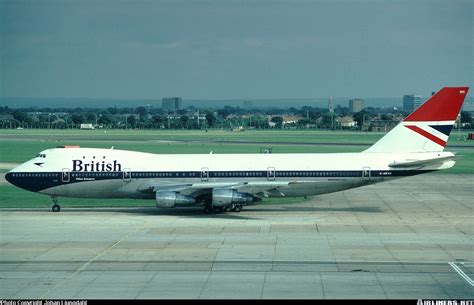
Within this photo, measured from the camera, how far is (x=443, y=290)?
2628cm

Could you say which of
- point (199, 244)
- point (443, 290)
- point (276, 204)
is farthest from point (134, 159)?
point (443, 290)

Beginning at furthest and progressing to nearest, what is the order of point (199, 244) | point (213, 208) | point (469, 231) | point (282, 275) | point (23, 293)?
point (213, 208), point (469, 231), point (199, 244), point (282, 275), point (23, 293)

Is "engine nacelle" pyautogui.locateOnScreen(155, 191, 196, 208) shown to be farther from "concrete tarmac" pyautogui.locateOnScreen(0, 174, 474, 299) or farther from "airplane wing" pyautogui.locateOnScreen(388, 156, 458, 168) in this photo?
"airplane wing" pyautogui.locateOnScreen(388, 156, 458, 168)

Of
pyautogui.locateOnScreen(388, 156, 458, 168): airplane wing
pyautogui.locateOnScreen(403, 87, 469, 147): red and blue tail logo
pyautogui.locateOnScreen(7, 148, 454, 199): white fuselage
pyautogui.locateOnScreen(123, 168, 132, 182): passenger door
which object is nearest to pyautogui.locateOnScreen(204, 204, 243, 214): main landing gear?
pyautogui.locateOnScreen(7, 148, 454, 199): white fuselage

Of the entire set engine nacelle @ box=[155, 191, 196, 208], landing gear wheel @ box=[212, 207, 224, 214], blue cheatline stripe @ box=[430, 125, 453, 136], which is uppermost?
blue cheatline stripe @ box=[430, 125, 453, 136]

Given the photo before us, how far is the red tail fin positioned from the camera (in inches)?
1913

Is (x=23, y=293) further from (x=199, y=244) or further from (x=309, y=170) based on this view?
(x=309, y=170)

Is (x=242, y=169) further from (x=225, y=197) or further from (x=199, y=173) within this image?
(x=225, y=197)

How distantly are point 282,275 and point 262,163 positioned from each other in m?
19.9

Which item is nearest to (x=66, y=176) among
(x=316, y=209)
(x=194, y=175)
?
(x=194, y=175)

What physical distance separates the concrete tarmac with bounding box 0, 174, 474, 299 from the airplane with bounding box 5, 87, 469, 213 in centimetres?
141

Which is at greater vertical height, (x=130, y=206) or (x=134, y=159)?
(x=134, y=159)

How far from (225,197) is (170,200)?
3208mm

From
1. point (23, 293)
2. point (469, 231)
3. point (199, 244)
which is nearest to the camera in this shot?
point (23, 293)
